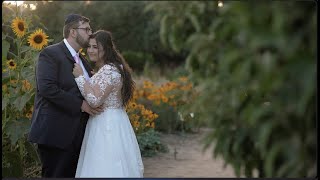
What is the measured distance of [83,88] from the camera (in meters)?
3.47

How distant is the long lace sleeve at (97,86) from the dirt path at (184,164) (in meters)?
1.51

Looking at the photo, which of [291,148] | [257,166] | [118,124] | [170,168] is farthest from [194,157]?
[291,148]

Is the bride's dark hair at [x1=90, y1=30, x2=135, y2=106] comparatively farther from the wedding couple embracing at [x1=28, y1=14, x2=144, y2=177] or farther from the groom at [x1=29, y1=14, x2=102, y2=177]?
the groom at [x1=29, y1=14, x2=102, y2=177]

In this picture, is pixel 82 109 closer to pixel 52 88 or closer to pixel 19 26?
pixel 52 88

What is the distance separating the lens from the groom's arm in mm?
3438

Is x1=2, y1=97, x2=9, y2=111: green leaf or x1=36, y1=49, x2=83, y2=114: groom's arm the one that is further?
x1=2, y1=97, x2=9, y2=111: green leaf

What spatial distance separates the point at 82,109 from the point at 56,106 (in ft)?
0.59

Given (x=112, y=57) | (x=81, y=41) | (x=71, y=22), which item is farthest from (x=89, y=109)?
(x=71, y=22)

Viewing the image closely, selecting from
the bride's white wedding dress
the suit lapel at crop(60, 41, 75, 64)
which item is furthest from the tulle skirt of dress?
the suit lapel at crop(60, 41, 75, 64)

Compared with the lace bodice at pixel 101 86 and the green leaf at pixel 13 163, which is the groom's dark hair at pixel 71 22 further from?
the green leaf at pixel 13 163

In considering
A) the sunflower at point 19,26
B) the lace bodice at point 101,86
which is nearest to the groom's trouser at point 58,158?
the lace bodice at point 101,86

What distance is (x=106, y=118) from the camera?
3.60 m

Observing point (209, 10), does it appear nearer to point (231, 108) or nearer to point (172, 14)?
point (172, 14)

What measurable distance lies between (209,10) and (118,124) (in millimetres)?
1901
